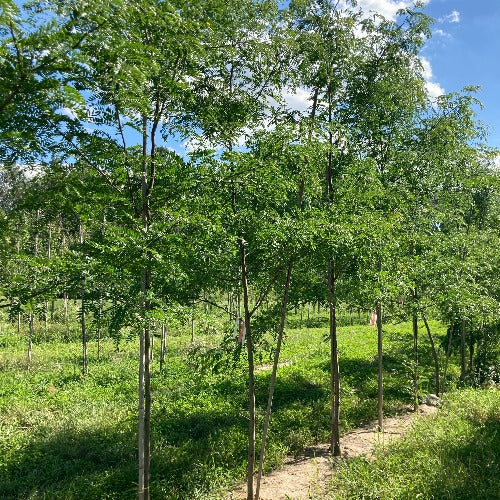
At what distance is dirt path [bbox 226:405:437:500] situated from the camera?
24.4 ft

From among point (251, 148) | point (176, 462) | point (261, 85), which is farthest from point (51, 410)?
point (261, 85)

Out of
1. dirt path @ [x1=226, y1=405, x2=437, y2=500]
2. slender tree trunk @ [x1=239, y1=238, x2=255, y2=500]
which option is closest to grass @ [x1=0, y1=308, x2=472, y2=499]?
dirt path @ [x1=226, y1=405, x2=437, y2=500]

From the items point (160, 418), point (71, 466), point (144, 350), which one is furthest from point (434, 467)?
point (71, 466)

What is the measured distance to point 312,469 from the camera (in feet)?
27.4

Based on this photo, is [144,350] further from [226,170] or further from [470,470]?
[470,470]

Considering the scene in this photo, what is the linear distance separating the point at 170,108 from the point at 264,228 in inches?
87.2

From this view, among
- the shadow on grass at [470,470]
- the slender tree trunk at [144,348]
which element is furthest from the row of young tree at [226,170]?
the shadow on grass at [470,470]

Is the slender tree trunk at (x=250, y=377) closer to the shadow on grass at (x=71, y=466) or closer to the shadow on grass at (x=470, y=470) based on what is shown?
the shadow on grass at (x=71, y=466)

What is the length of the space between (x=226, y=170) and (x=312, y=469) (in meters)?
6.48

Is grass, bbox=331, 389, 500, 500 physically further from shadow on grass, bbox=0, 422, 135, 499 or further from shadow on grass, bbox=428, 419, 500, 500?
→ shadow on grass, bbox=0, 422, 135, 499

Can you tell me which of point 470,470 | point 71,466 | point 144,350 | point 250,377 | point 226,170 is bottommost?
point 71,466

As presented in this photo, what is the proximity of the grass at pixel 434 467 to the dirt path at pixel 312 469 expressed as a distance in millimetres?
462

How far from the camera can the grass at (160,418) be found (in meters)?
7.65

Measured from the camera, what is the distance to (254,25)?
21.0 ft
